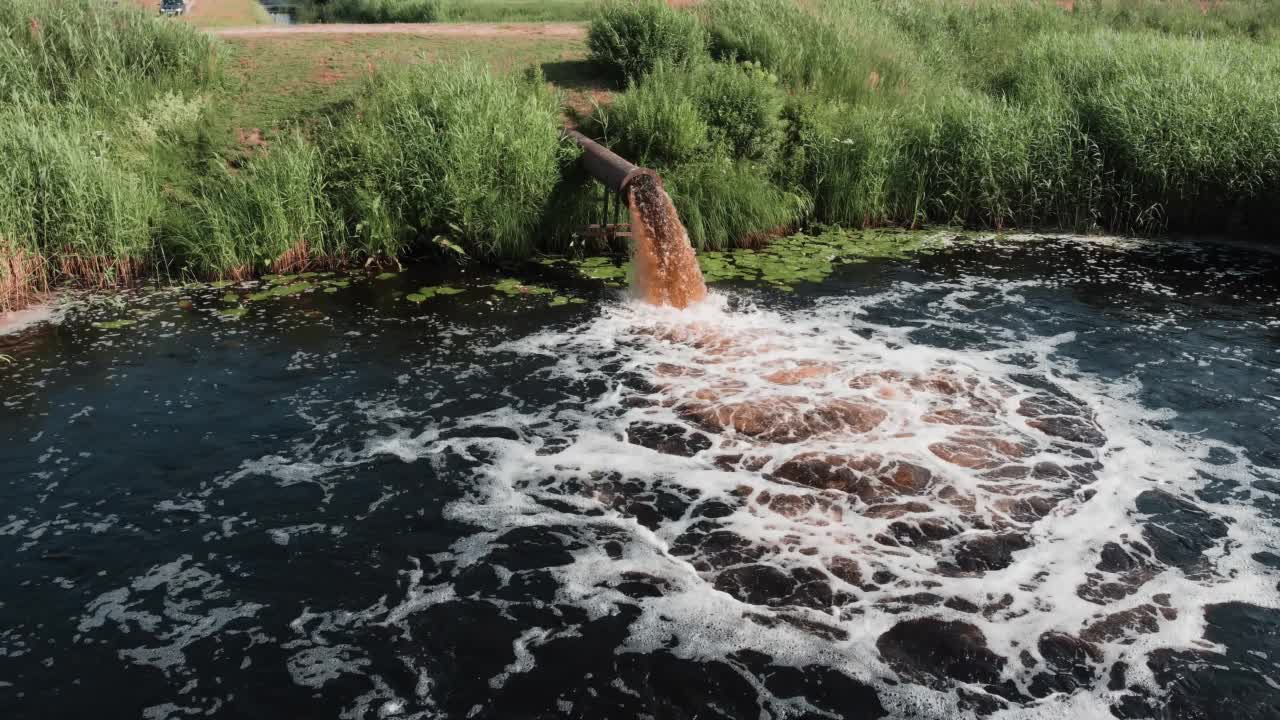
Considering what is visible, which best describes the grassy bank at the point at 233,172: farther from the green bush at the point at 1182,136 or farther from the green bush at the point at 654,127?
the green bush at the point at 1182,136

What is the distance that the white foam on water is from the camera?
4949mm

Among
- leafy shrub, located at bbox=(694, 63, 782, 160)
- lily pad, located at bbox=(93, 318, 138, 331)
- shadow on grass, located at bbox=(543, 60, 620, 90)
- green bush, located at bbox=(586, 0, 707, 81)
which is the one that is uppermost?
green bush, located at bbox=(586, 0, 707, 81)

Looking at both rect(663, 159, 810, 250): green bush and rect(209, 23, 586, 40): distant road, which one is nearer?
rect(663, 159, 810, 250): green bush

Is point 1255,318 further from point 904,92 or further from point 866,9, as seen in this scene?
point 866,9

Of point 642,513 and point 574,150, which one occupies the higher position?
point 574,150

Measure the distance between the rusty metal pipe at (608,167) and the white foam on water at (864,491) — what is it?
2.10 meters

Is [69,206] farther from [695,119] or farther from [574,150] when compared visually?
[695,119]

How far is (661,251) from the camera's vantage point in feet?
34.1

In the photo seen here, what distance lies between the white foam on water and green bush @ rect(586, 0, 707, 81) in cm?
741

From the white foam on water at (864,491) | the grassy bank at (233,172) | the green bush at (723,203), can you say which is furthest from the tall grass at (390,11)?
the white foam on water at (864,491)

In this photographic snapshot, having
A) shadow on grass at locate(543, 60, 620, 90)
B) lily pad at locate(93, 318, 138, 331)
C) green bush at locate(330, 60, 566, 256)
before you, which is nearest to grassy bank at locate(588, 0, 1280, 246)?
shadow on grass at locate(543, 60, 620, 90)

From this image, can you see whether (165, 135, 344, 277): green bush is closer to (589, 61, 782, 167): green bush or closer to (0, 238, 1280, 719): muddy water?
(0, 238, 1280, 719): muddy water

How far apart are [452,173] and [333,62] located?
5.28 m

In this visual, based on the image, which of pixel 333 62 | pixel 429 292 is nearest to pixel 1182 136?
pixel 429 292
